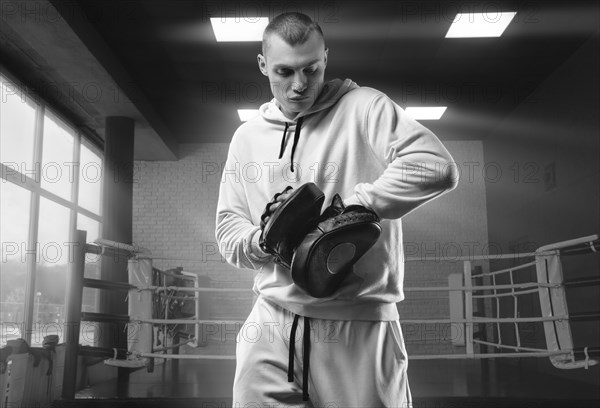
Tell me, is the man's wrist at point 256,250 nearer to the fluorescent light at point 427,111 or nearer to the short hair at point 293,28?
the short hair at point 293,28

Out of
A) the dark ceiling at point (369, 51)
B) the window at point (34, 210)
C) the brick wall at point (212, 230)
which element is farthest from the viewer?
the brick wall at point (212, 230)

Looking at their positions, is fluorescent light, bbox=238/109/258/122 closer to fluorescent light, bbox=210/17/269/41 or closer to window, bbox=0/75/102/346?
fluorescent light, bbox=210/17/269/41

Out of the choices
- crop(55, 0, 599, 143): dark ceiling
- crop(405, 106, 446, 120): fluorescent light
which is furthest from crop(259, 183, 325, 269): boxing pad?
crop(405, 106, 446, 120): fluorescent light

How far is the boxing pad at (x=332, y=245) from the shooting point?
101 cm

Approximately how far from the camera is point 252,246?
3.81 ft

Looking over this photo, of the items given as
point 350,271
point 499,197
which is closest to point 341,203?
point 350,271

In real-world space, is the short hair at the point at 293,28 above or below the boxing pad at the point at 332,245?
above

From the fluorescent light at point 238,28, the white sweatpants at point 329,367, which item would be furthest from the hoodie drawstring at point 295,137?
the fluorescent light at point 238,28

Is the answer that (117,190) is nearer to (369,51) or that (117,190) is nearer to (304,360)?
(369,51)

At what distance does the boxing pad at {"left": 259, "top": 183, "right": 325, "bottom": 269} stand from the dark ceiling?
16.5ft

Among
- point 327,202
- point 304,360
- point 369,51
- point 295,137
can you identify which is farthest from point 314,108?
point 369,51

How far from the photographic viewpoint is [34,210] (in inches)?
273

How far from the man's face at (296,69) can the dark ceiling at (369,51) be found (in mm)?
4821

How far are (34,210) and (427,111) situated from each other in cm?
522
